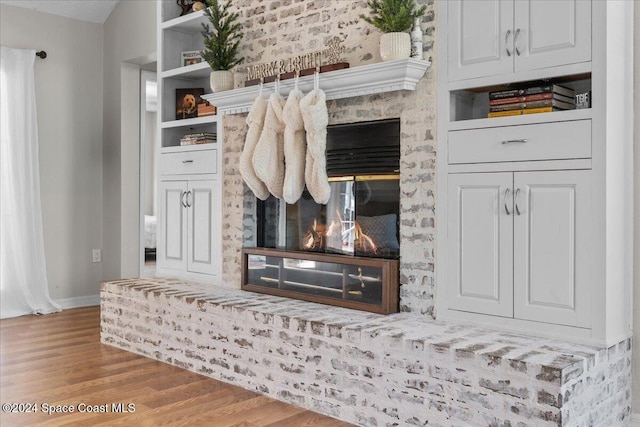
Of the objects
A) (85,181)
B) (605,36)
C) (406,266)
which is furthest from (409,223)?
(85,181)

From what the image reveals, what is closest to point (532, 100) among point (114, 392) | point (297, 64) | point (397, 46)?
point (397, 46)

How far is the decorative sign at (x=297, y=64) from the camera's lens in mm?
3621

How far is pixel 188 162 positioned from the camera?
4.55m

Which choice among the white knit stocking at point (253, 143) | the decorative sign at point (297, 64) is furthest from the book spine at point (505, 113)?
the white knit stocking at point (253, 143)

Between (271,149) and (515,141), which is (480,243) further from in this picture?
(271,149)

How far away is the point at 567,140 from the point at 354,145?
127cm

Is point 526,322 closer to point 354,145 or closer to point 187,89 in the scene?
point 354,145

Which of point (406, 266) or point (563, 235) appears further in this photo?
point (406, 266)

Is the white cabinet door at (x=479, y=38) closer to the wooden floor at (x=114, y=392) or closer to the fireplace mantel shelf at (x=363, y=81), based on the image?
the fireplace mantel shelf at (x=363, y=81)

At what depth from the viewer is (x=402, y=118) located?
3.27 meters

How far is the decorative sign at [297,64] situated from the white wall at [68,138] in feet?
7.65

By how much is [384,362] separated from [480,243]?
676 mm

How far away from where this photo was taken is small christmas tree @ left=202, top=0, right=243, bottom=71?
415cm

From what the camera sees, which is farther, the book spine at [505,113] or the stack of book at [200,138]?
the stack of book at [200,138]
